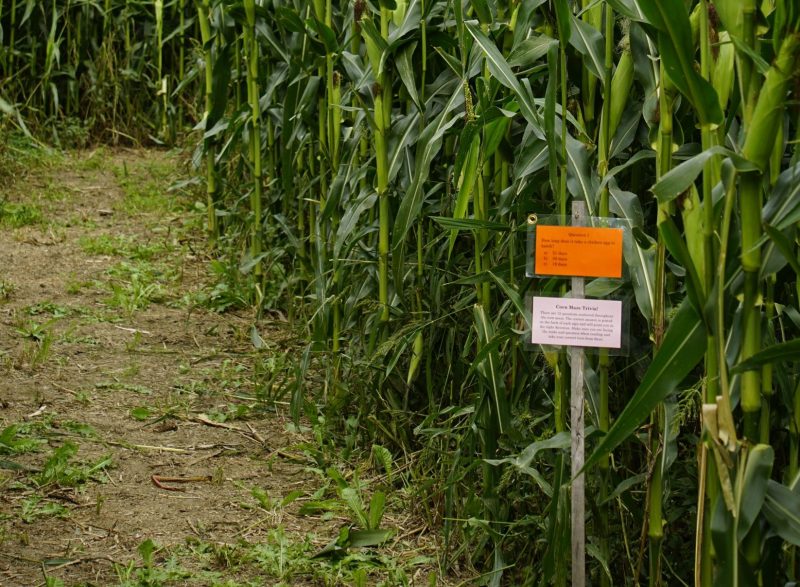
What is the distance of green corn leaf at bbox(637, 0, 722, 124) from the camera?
1.60 meters

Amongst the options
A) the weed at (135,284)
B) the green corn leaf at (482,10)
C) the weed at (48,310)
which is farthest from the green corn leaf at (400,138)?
the weed at (48,310)

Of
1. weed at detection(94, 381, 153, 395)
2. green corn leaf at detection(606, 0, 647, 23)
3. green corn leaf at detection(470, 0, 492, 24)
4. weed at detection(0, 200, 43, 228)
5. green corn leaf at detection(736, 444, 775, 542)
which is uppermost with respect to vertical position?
green corn leaf at detection(470, 0, 492, 24)

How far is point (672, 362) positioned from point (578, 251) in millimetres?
470

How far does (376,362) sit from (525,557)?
36.1 inches

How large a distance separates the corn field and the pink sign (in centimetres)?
8

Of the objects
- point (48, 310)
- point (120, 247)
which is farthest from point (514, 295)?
point (120, 247)

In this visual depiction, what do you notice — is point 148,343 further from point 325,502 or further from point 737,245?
point 737,245

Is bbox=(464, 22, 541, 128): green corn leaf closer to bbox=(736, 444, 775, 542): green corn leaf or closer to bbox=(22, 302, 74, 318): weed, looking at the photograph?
bbox=(736, 444, 775, 542): green corn leaf

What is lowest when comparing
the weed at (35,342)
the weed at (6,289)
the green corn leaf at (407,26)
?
the weed at (35,342)

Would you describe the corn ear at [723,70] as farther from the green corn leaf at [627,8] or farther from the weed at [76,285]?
the weed at [76,285]

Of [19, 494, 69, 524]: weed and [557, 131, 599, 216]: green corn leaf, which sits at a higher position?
[557, 131, 599, 216]: green corn leaf

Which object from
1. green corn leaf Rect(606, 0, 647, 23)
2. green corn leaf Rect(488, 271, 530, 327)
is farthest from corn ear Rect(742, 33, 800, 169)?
green corn leaf Rect(488, 271, 530, 327)

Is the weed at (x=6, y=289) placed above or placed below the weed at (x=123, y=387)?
above

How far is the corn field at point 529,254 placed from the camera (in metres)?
1.62
